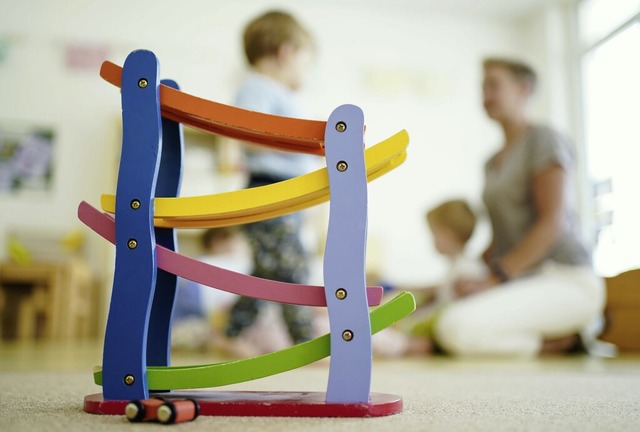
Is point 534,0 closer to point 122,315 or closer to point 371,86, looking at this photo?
point 371,86

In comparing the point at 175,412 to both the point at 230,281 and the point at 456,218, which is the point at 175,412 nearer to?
the point at 230,281

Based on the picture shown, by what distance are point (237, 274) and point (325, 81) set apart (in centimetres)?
382

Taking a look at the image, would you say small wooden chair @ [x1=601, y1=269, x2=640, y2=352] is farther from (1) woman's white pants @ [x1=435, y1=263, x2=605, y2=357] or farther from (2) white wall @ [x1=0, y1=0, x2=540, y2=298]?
(2) white wall @ [x1=0, y1=0, x2=540, y2=298]

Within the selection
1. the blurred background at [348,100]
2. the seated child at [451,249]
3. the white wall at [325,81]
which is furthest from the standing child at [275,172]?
the white wall at [325,81]

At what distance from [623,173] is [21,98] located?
3501mm

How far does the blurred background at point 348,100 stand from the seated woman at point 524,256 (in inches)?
49.7

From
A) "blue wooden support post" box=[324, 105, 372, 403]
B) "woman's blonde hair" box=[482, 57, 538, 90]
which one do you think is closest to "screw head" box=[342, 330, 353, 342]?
"blue wooden support post" box=[324, 105, 372, 403]

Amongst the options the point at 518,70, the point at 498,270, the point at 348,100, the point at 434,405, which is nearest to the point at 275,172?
the point at 498,270

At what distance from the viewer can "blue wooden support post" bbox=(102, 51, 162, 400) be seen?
0.62 m

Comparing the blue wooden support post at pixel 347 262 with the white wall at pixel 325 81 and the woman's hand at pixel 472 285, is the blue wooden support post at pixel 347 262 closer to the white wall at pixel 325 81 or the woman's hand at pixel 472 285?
the woman's hand at pixel 472 285

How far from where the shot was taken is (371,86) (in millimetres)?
4414

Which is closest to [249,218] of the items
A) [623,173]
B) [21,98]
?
[623,173]

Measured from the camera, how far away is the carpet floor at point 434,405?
0.54 m

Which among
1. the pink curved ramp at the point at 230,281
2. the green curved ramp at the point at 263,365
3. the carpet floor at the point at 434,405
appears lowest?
the carpet floor at the point at 434,405
